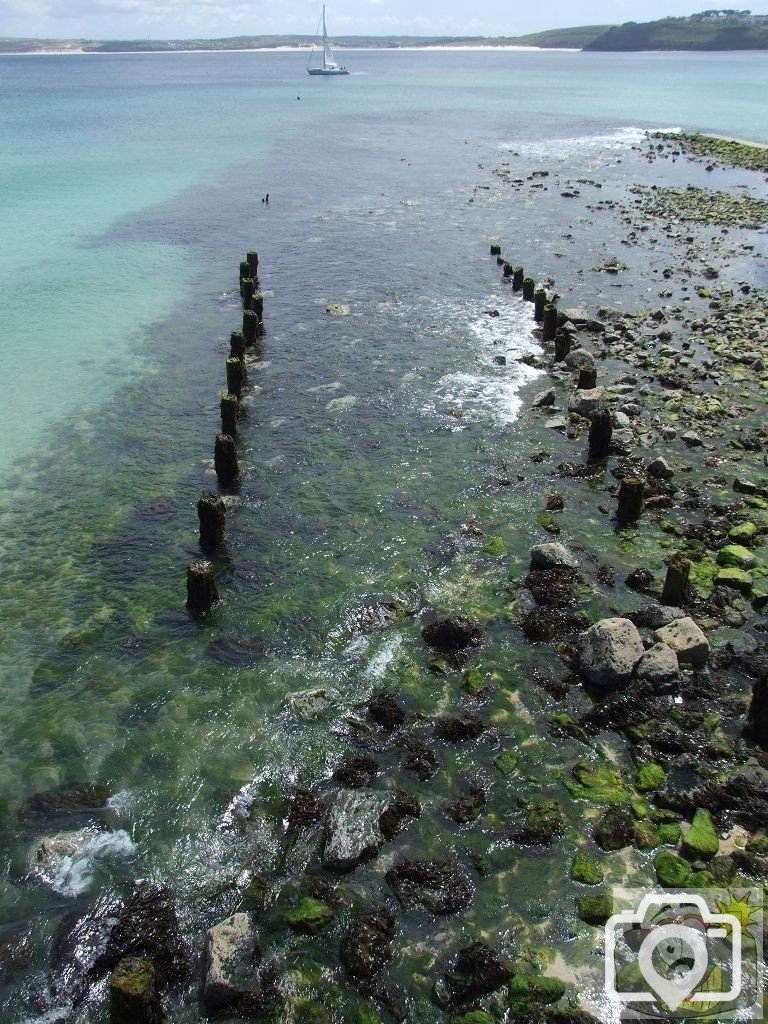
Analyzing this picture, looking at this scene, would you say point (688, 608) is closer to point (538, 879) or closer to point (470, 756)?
point (470, 756)

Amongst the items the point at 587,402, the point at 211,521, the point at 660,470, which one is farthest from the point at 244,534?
the point at 587,402

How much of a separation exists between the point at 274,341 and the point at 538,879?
25708mm

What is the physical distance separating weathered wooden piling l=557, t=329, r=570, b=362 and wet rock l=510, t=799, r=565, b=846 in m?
20.8

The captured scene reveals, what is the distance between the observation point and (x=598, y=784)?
12.5m

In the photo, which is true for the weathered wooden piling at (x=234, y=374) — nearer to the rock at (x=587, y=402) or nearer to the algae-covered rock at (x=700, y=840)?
the rock at (x=587, y=402)

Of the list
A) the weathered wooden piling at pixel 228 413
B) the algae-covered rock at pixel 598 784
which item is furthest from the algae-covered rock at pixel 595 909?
the weathered wooden piling at pixel 228 413

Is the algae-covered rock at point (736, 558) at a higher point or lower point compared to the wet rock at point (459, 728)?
higher

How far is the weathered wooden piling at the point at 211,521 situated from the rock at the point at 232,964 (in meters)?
9.84

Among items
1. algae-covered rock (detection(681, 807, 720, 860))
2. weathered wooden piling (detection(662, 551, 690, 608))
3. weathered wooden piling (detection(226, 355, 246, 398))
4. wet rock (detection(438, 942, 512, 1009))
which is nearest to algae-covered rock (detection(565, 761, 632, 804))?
algae-covered rock (detection(681, 807, 720, 860))

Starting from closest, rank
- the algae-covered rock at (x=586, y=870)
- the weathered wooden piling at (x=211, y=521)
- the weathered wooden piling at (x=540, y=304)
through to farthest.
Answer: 1. the algae-covered rock at (x=586, y=870)
2. the weathered wooden piling at (x=211, y=521)
3. the weathered wooden piling at (x=540, y=304)

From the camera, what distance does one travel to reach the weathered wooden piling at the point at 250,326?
30.7 metres

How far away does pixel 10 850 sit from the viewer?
11727mm

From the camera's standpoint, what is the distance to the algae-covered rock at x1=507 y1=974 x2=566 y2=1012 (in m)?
9.54

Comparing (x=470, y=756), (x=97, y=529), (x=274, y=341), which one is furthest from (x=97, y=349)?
(x=470, y=756)
